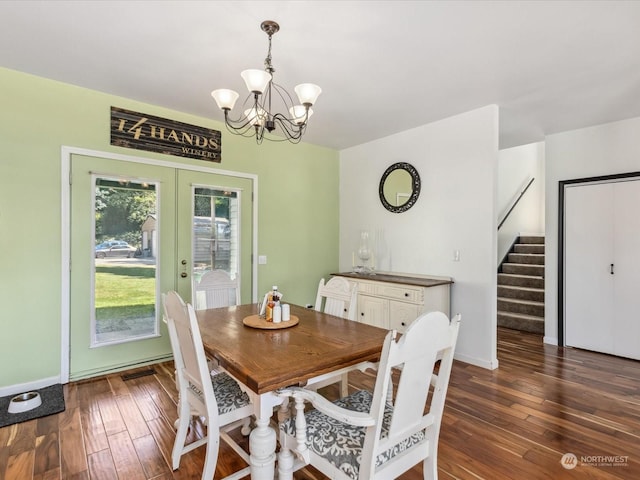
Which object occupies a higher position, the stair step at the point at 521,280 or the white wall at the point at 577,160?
the white wall at the point at 577,160

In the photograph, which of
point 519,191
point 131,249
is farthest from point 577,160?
point 131,249

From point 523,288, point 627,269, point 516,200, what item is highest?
point 516,200

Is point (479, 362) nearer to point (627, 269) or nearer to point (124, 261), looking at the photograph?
point (627, 269)

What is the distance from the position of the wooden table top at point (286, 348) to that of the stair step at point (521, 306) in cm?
384

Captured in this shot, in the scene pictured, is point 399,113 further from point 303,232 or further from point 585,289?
point 585,289

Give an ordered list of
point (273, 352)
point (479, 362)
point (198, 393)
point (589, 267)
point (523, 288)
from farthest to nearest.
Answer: point (523, 288), point (589, 267), point (479, 362), point (198, 393), point (273, 352)

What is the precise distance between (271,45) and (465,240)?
2625 millimetres


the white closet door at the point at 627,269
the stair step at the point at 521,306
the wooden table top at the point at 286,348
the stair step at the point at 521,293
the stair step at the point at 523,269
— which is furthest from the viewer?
the stair step at the point at 523,269

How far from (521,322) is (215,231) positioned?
14.3 feet

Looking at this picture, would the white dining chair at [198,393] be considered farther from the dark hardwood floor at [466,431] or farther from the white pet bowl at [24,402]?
the white pet bowl at [24,402]

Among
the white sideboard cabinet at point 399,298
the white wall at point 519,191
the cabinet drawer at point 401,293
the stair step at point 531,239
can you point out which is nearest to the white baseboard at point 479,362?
the white sideboard cabinet at point 399,298

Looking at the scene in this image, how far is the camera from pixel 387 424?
152cm

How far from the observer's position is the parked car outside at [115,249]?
313cm

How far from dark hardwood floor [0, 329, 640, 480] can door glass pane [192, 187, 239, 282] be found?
1187 millimetres
